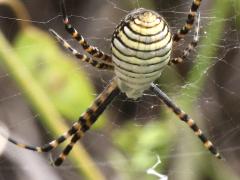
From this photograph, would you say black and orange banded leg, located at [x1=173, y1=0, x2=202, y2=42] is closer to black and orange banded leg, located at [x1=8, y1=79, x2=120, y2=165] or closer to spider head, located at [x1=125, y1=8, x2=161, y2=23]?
spider head, located at [x1=125, y1=8, x2=161, y2=23]

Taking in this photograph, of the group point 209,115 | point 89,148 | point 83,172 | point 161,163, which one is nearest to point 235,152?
point 209,115

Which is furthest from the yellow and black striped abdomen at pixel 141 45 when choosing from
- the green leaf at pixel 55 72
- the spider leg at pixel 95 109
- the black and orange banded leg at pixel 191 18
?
the green leaf at pixel 55 72

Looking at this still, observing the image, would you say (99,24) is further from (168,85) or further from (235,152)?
(235,152)

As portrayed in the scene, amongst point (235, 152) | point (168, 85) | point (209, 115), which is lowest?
point (235, 152)

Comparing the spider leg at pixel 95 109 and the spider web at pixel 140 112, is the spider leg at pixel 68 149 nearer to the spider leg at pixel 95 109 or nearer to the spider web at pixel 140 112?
the spider leg at pixel 95 109

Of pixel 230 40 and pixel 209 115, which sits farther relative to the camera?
pixel 209 115

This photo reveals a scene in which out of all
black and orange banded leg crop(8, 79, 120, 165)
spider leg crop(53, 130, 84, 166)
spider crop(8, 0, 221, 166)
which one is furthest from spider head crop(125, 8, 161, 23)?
spider leg crop(53, 130, 84, 166)

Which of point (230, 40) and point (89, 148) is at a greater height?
point (230, 40)
